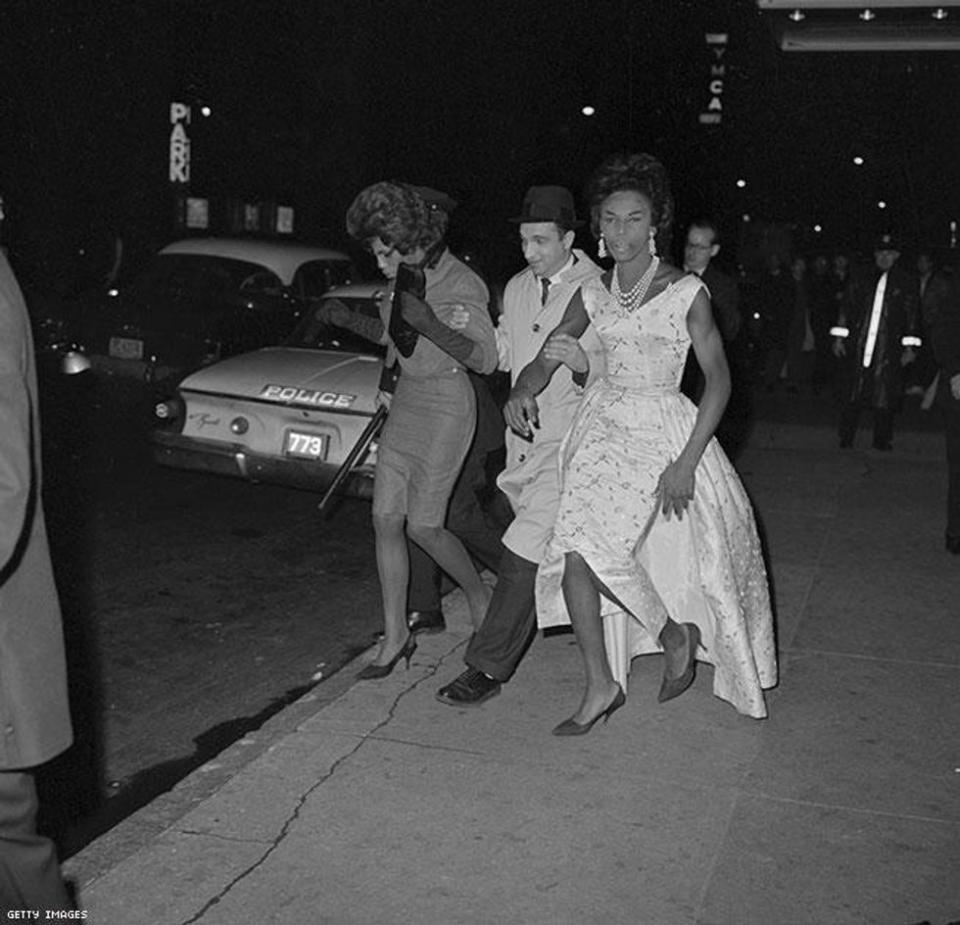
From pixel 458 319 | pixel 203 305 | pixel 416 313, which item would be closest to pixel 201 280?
pixel 203 305

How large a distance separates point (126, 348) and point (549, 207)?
7.27 m

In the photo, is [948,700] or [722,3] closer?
[948,700]

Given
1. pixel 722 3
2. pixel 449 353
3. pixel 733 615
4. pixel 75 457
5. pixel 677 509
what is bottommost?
pixel 75 457

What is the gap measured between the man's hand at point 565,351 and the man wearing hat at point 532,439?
4.4 inches

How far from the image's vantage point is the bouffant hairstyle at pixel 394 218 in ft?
17.8

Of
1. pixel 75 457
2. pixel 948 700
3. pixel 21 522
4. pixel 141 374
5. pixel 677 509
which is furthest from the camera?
pixel 141 374

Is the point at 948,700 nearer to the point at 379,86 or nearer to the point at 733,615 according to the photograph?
the point at 733,615

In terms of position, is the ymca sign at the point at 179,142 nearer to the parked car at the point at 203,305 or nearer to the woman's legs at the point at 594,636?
the parked car at the point at 203,305

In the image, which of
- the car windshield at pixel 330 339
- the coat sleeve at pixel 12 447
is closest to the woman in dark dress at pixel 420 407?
the coat sleeve at pixel 12 447

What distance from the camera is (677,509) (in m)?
5.09

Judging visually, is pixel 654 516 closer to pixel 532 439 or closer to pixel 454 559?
pixel 532 439

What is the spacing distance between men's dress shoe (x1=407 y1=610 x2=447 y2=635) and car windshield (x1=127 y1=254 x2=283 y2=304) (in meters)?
6.50

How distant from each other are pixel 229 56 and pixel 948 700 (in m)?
29.4

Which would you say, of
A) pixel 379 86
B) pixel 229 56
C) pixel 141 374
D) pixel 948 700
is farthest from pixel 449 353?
pixel 379 86
